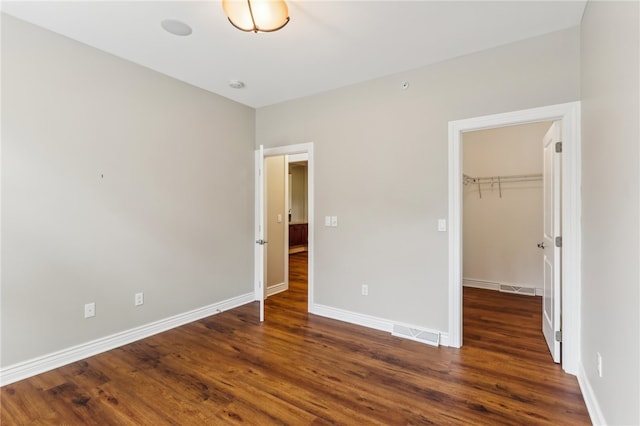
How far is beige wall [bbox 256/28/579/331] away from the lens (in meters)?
2.66

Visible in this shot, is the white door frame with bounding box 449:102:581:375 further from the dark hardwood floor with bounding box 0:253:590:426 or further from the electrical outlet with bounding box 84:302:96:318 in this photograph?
the electrical outlet with bounding box 84:302:96:318

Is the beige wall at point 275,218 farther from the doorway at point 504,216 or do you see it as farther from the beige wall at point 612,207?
the beige wall at point 612,207

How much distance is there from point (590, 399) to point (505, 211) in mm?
3398

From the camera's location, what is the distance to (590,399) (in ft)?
6.57

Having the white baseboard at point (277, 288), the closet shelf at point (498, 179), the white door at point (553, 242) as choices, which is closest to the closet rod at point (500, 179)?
the closet shelf at point (498, 179)

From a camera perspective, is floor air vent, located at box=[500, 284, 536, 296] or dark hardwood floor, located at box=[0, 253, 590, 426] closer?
dark hardwood floor, located at box=[0, 253, 590, 426]

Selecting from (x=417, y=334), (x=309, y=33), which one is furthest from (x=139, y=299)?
(x=309, y=33)

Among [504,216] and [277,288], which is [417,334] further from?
[504,216]

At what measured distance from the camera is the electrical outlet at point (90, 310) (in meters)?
2.78

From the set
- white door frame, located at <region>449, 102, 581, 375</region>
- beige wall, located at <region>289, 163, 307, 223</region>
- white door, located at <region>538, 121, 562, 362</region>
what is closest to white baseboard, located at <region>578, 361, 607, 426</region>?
white door frame, located at <region>449, 102, 581, 375</region>

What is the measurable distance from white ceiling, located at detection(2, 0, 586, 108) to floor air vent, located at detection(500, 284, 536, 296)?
3.60 metres

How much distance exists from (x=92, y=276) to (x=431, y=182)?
10.7 ft

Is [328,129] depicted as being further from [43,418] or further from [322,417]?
[43,418]

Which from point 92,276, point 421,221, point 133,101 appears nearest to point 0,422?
point 92,276
